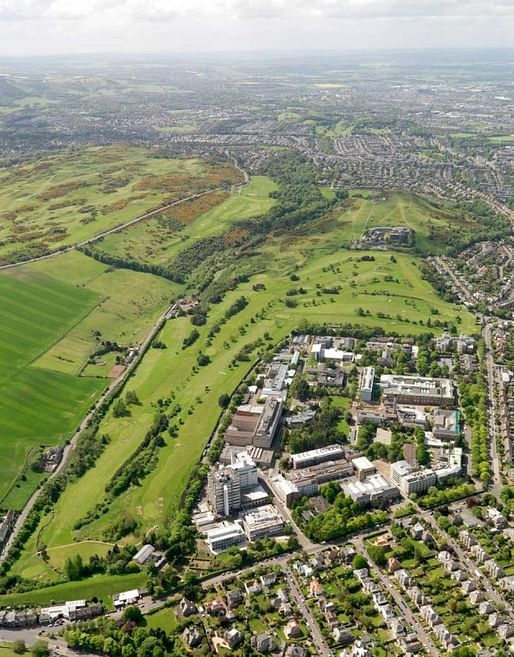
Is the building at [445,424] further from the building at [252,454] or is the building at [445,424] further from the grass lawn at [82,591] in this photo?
the grass lawn at [82,591]

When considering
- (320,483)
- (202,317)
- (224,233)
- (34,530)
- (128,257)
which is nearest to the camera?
(34,530)

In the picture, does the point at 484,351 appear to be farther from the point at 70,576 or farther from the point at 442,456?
the point at 70,576

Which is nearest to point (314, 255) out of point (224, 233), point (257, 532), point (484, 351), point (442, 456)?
point (224, 233)

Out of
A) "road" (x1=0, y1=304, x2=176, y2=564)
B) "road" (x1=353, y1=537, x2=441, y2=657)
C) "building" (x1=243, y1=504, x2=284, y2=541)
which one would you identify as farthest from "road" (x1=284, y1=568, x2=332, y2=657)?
"road" (x1=0, y1=304, x2=176, y2=564)

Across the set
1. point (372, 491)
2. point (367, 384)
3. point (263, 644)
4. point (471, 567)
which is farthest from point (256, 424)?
point (263, 644)

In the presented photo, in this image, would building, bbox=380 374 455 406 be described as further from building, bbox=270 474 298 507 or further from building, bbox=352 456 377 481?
building, bbox=270 474 298 507
